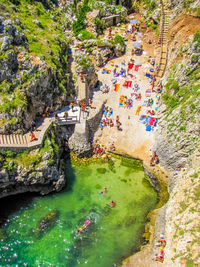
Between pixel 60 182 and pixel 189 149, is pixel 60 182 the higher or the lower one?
the lower one

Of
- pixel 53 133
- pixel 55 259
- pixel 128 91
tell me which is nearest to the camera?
pixel 55 259

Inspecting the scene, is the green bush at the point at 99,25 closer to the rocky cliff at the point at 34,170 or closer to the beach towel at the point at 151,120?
the beach towel at the point at 151,120

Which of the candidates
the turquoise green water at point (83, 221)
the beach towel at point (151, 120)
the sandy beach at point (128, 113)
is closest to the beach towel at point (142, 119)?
the sandy beach at point (128, 113)

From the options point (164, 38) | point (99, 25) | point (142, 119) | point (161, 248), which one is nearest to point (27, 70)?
point (142, 119)

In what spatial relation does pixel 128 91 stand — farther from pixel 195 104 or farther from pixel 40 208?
pixel 40 208

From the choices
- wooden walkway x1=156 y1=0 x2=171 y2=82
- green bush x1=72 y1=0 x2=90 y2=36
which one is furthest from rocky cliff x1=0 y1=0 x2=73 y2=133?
wooden walkway x1=156 y1=0 x2=171 y2=82

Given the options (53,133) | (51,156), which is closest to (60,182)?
(51,156)

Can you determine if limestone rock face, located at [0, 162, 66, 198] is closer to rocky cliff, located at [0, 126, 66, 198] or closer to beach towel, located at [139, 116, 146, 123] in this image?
rocky cliff, located at [0, 126, 66, 198]
